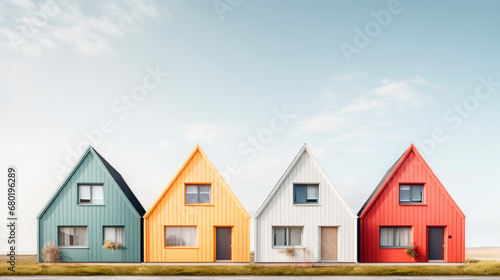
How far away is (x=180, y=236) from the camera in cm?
2866

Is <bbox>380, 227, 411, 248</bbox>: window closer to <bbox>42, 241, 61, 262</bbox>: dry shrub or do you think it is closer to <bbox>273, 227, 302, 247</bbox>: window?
<bbox>273, 227, 302, 247</bbox>: window

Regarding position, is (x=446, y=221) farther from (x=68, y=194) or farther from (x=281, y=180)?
(x=68, y=194)

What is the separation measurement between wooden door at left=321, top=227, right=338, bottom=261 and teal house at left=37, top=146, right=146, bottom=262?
11.6 meters

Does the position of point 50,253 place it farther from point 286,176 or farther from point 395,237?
point 395,237

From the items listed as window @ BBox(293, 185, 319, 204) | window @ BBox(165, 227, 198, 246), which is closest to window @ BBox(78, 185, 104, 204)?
window @ BBox(165, 227, 198, 246)

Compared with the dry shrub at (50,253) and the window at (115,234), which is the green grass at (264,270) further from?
the window at (115,234)

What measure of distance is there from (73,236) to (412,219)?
22.0 meters

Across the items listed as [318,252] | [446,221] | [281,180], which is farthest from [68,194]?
[446,221]

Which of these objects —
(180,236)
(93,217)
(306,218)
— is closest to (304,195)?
(306,218)

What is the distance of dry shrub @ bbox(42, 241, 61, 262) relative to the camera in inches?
1101

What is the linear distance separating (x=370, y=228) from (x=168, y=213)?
1306 cm

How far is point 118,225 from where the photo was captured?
28469 mm

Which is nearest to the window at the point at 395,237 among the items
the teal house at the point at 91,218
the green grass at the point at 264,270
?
the green grass at the point at 264,270

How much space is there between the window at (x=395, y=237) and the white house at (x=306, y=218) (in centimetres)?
221
